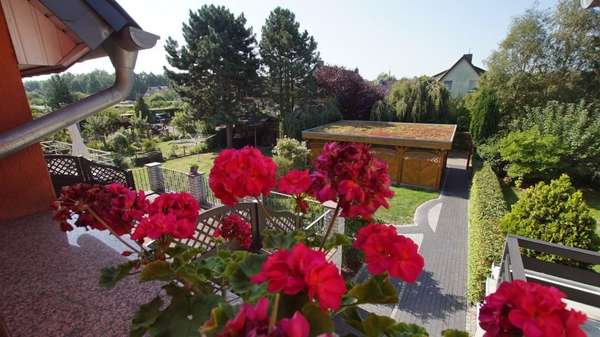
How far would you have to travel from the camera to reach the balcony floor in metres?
1.44

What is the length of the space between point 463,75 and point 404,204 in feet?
56.5

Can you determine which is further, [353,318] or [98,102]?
[98,102]

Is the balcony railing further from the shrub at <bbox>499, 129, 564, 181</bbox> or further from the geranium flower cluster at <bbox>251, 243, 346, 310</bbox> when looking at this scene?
the shrub at <bbox>499, 129, 564, 181</bbox>

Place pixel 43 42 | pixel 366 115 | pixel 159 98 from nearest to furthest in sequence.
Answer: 1. pixel 43 42
2. pixel 366 115
3. pixel 159 98

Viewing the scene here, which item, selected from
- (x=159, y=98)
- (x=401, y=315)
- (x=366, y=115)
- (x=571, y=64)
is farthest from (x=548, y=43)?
(x=159, y=98)

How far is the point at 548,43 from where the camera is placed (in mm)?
12352

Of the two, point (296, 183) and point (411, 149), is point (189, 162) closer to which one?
point (411, 149)

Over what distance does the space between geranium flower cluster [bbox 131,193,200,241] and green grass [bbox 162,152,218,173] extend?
12.9m

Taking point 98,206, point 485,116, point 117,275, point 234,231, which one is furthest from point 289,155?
point 485,116

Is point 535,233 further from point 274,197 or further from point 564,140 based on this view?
point 564,140

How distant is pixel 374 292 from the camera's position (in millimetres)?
765

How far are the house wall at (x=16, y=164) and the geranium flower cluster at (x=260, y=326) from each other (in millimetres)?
3201

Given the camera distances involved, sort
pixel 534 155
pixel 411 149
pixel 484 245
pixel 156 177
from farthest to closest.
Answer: pixel 411 149 → pixel 534 155 → pixel 156 177 → pixel 484 245

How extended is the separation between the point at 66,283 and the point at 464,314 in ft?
17.7
